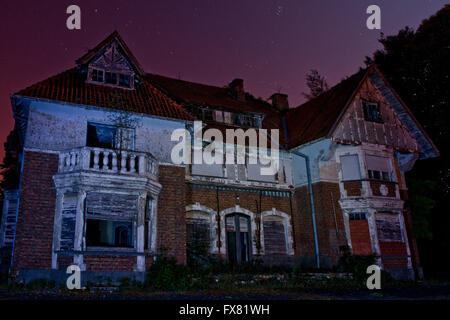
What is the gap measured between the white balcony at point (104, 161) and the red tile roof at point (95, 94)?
2.02m

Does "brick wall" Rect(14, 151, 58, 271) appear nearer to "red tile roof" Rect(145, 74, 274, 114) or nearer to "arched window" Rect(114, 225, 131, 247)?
"arched window" Rect(114, 225, 131, 247)

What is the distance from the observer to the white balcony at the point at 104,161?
14416 millimetres

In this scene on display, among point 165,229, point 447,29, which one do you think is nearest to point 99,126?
point 165,229

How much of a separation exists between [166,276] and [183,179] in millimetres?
4617

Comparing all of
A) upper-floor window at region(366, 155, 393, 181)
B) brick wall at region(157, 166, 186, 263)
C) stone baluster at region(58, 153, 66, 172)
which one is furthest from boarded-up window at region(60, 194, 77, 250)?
upper-floor window at region(366, 155, 393, 181)

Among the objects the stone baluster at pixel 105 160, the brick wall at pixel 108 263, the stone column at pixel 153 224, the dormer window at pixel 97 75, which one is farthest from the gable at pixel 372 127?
the brick wall at pixel 108 263

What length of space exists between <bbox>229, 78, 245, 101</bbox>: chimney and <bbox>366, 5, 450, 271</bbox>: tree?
34.4 ft

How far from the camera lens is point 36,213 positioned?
553 inches

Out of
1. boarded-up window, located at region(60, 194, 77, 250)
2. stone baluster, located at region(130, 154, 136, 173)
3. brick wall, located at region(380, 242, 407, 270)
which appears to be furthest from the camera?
brick wall, located at region(380, 242, 407, 270)

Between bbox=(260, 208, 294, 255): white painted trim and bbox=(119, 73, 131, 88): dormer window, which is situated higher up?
bbox=(119, 73, 131, 88): dormer window

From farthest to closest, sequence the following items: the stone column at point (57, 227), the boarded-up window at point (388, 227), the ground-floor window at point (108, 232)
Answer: the ground-floor window at point (108, 232) → the boarded-up window at point (388, 227) → the stone column at point (57, 227)

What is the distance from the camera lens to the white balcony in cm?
1442

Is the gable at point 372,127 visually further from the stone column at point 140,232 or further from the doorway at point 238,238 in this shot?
the stone column at point 140,232
